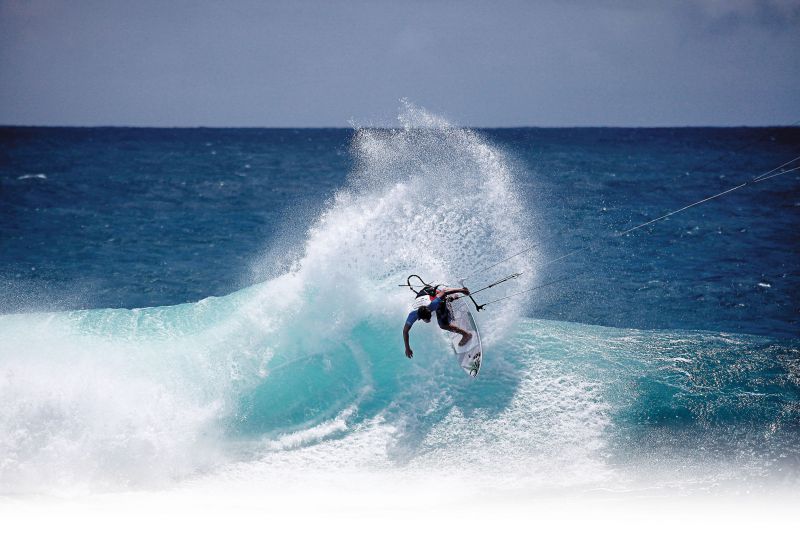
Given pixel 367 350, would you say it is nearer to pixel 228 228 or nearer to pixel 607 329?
pixel 607 329

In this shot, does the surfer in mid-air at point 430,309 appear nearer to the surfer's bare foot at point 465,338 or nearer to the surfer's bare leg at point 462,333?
the surfer's bare leg at point 462,333

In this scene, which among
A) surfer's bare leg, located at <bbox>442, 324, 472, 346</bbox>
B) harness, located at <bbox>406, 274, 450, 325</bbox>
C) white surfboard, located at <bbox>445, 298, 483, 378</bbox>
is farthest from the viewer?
white surfboard, located at <bbox>445, 298, 483, 378</bbox>

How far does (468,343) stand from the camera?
11.4 m

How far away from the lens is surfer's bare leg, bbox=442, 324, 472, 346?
10.9m

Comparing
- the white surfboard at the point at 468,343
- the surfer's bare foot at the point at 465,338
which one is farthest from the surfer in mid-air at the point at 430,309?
the white surfboard at the point at 468,343

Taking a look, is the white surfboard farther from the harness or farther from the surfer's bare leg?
the harness

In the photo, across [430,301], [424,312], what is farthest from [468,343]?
[424,312]

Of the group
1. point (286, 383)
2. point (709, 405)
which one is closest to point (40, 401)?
point (286, 383)

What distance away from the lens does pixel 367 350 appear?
A: 13.0m

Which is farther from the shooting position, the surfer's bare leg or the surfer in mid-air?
the surfer's bare leg

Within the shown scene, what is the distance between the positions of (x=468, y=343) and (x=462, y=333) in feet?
1.44

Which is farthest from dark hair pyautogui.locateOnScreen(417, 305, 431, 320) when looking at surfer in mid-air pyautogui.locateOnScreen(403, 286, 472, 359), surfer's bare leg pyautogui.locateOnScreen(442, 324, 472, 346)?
surfer's bare leg pyautogui.locateOnScreen(442, 324, 472, 346)

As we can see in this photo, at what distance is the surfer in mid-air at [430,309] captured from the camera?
1014cm

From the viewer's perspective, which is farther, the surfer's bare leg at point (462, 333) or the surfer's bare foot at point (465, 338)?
the surfer's bare foot at point (465, 338)
